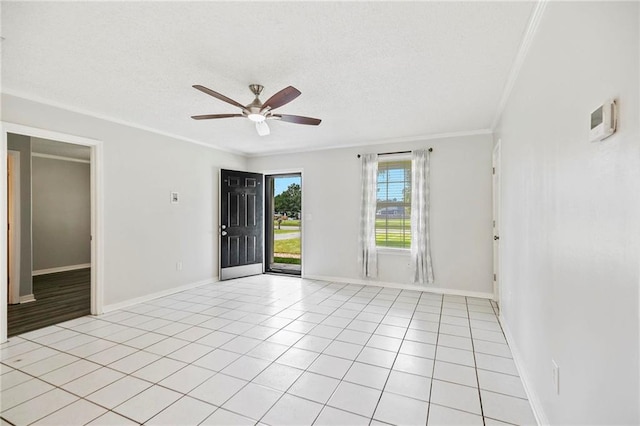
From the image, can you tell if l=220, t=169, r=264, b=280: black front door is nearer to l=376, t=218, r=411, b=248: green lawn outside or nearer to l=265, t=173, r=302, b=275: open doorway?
l=265, t=173, r=302, b=275: open doorway

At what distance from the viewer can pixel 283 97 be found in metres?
2.49

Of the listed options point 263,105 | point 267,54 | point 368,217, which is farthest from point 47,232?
point 267,54

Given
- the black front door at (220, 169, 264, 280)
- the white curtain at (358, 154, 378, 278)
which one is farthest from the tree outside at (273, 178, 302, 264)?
the white curtain at (358, 154, 378, 278)

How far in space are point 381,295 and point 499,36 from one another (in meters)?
3.57

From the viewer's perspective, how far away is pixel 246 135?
4723 mm

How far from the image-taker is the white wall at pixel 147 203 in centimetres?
367

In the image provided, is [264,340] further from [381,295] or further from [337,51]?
[337,51]

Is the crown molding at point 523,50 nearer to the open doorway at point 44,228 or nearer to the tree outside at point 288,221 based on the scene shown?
the open doorway at point 44,228

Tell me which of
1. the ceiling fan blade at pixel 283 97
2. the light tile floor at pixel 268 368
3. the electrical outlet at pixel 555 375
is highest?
the ceiling fan blade at pixel 283 97

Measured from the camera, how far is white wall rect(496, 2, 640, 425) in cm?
92

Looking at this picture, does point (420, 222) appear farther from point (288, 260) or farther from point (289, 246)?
point (289, 246)

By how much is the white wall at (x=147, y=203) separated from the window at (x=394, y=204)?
3.07 meters

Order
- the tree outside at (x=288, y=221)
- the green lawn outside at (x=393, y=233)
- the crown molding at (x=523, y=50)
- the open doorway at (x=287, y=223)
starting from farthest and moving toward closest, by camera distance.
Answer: the tree outside at (x=288, y=221), the open doorway at (x=287, y=223), the green lawn outside at (x=393, y=233), the crown molding at (x=523, y=50)

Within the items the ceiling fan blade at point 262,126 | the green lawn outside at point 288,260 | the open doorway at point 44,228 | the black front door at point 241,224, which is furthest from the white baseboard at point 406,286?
the open doorway at point 44,228
